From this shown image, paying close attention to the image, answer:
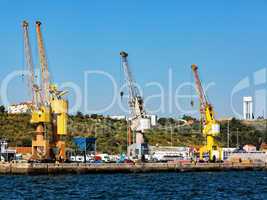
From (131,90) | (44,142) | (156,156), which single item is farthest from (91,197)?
(156,156)

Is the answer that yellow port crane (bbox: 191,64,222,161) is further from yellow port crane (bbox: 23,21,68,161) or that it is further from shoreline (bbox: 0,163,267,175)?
yellow port crane (bbox: 23,21,68,161)

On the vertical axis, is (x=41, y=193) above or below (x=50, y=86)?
below

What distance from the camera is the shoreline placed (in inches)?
4938

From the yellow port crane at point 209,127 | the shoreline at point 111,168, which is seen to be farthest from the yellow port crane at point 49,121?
the yellow port crane at point 209,127

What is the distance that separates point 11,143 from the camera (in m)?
192

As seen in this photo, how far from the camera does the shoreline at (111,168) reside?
12544cm

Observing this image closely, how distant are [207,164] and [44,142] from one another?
124 feet

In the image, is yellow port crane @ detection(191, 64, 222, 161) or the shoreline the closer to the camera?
the shoreline

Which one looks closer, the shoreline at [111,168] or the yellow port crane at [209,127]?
the shoreline at [111,168]

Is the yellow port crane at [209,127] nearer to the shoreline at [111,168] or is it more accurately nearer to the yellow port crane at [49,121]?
the shoreline at [111,168]

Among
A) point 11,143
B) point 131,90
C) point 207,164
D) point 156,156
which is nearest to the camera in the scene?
point 207,164

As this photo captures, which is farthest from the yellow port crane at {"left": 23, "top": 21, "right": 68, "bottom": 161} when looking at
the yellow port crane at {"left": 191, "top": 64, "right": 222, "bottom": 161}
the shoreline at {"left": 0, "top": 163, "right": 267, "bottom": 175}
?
the yellow port crane at {"left": 191, "top": 64, "right": 222, "bottom": 161}

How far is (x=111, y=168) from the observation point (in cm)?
13425

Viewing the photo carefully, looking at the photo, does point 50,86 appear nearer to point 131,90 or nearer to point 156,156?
point 131,90
